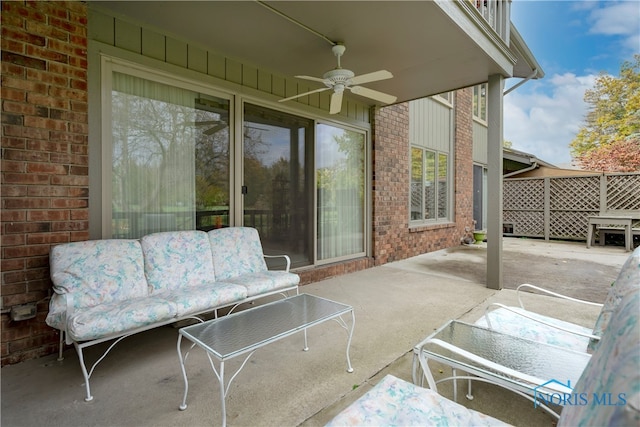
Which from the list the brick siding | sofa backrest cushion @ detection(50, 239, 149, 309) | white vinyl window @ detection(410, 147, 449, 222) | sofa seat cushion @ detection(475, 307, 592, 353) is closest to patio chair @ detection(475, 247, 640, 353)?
sofa seat cushion @ detection(475, 307, 592, 353)

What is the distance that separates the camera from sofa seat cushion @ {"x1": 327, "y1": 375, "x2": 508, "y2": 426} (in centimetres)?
112

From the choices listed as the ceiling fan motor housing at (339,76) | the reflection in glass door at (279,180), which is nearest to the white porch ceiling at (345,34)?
the ceiling fan motor housing at (339,76)

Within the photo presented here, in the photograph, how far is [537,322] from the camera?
207cm

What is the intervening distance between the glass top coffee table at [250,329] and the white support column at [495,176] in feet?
9.75

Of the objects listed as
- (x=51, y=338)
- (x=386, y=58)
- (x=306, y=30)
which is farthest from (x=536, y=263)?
(x=51, y=338)

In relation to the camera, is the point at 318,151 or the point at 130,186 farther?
the point at 318,151

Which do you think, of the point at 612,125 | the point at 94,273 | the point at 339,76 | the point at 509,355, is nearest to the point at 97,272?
the point at 94,273

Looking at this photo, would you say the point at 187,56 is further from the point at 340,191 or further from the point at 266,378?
the point at 266,378

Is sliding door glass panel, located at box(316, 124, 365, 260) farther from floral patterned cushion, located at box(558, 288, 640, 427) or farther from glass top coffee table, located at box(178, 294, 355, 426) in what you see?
floral patterned cushion, located at box(558, 288, 640, 427)

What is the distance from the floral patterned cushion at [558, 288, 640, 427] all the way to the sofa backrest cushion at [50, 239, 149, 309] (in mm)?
2630

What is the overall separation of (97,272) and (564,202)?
10.6m

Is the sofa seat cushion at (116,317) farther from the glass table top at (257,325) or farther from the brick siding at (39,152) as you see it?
the brick siding at (39,152)

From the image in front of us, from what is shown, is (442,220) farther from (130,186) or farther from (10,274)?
(10,274)

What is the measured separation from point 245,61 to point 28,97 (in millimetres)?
2152
